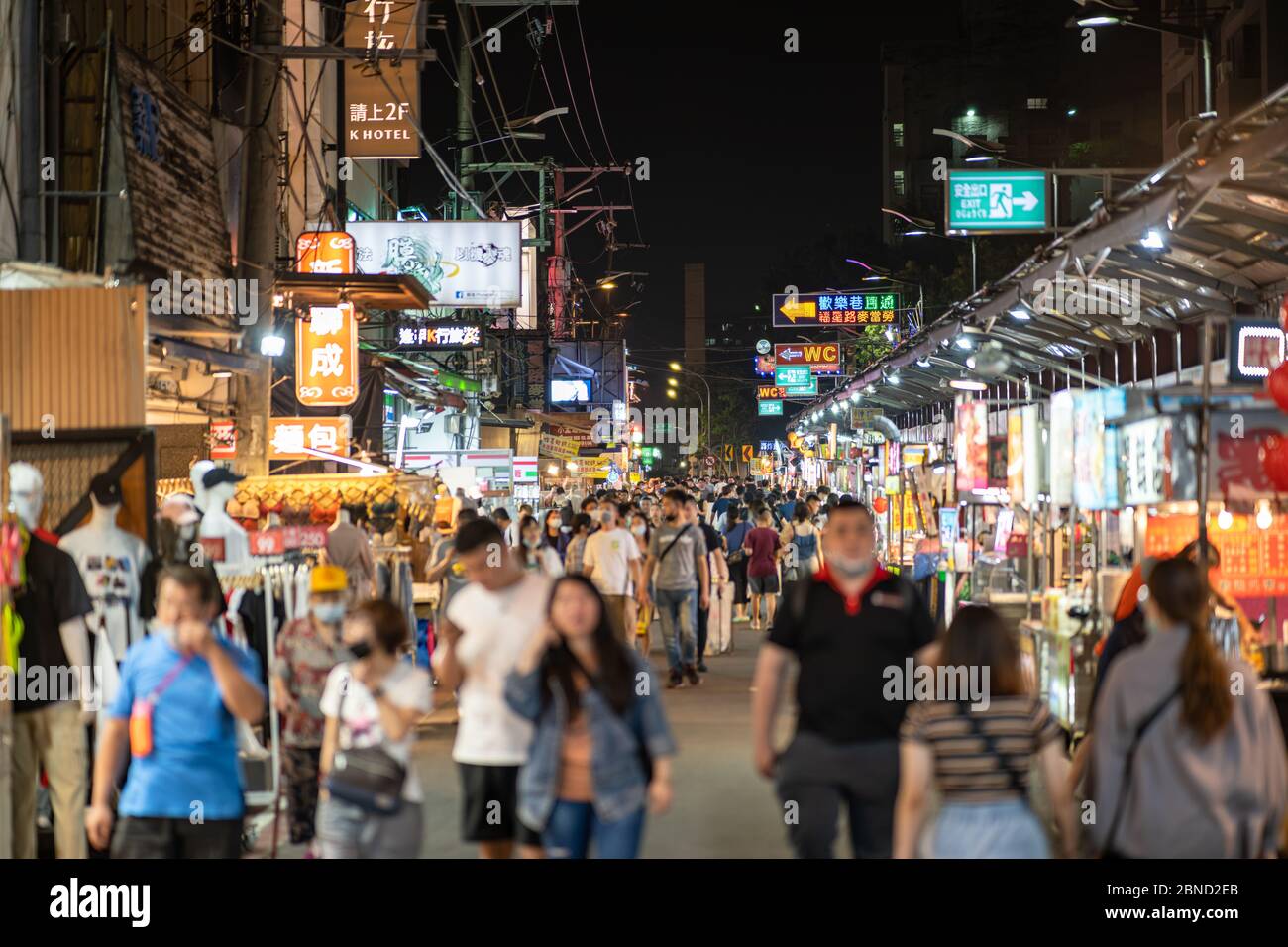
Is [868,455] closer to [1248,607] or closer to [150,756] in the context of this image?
[1248,607]

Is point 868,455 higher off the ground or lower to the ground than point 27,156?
lower

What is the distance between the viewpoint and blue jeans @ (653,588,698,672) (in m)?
15.1

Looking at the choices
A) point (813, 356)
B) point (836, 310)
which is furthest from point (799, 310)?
point (813, 356)

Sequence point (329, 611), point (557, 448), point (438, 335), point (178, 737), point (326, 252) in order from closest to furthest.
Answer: point (178, 737) < point (329, 611) < point (326, 252) < point (438, 335) < point (557, 448)

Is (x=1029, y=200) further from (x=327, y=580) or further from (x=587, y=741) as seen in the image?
(x=587, y=741)

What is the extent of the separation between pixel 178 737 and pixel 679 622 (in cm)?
973

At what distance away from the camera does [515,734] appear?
21.1ft

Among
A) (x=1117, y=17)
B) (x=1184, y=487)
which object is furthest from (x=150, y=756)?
(x=1117, y=17)

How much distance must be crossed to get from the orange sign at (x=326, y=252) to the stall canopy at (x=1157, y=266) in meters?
8.14

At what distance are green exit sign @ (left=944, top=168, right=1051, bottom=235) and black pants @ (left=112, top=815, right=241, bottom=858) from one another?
14356 mm

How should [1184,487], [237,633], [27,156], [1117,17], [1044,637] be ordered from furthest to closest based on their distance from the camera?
1. [1117,17]
2. [27,156]
3. [1044,637]
4. [237,633]
5. [1184,487]

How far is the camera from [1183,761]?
18.0 feet

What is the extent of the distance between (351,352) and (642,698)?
562 inches
